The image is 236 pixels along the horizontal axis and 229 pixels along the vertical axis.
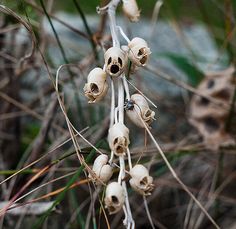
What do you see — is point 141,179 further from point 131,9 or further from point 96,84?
point 131,9

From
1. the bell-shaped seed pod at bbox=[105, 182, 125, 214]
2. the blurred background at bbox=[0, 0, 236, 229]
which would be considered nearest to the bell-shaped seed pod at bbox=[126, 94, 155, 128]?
the bell-shaped seed pod at bbox=[105, 182, 125, 214]

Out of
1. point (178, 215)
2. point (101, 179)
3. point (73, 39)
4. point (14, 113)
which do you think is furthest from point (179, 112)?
point (101, 179)

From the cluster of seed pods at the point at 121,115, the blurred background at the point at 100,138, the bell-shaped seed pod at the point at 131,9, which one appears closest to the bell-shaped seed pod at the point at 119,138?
the cluster of seed pods at the point at 121,115

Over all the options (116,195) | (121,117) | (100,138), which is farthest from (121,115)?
(100,138)

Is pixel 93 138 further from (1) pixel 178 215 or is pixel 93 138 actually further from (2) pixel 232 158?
(2) pixel 232 158

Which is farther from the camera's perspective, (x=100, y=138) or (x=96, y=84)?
(x=100, y=138)

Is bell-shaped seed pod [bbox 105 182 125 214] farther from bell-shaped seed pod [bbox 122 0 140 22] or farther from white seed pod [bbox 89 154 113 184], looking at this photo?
bell-shaped seed pod [bbox 122 0 140 22]
